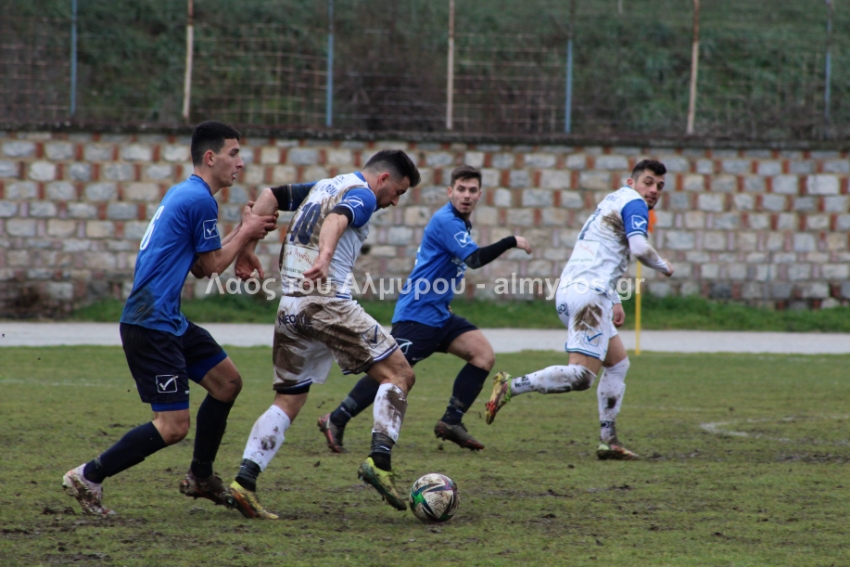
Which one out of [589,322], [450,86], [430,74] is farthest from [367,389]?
[430,74]

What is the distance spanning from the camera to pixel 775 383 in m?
11.4

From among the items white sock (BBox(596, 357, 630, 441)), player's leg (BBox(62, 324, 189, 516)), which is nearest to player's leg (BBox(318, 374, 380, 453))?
white sock (BBox(596, 357, 630, 441))

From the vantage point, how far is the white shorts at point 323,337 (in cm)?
541

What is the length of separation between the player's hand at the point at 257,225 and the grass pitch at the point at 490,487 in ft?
4.92

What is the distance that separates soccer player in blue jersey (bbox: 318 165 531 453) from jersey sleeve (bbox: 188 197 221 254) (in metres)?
2.69

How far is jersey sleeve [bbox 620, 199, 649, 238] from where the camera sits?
289 inches

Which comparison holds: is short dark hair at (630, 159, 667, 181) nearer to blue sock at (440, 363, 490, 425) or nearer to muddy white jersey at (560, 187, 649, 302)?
muddy white jersey at (560, 187, 649, 302)

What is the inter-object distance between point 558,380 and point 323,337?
2.44m

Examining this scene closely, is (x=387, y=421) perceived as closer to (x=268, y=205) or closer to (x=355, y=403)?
(x=268, y=205)

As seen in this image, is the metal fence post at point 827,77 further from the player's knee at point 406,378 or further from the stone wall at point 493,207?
the player's knee at point 406,378

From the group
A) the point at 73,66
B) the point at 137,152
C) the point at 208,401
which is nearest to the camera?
the point at 208,401

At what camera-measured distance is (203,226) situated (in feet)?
16.8

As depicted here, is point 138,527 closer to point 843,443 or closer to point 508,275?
point 843,443

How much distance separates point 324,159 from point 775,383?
380 inches
